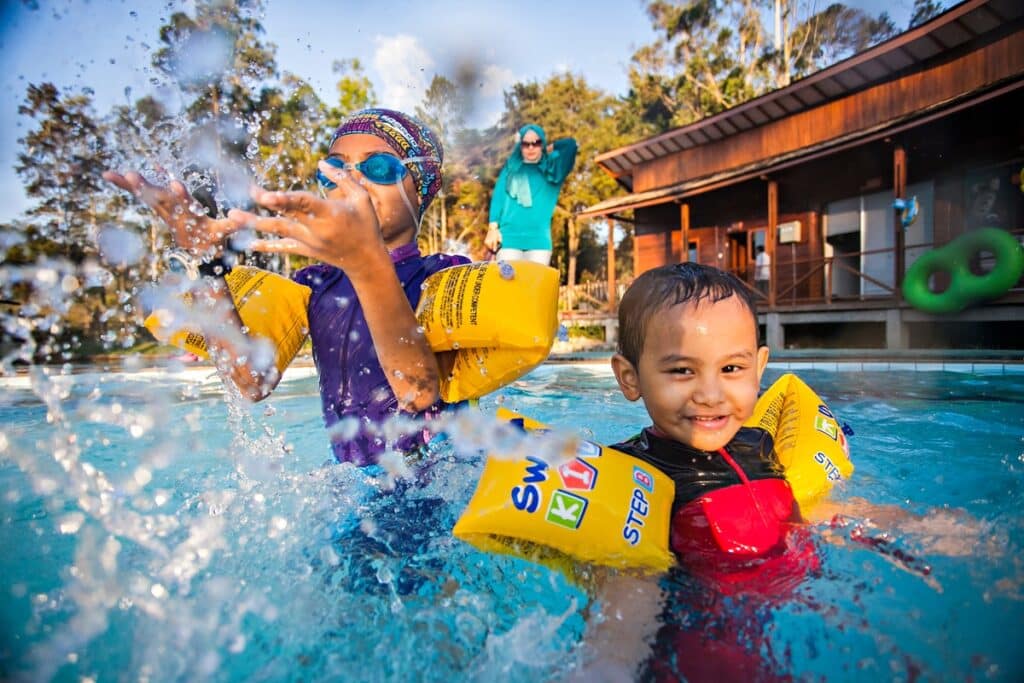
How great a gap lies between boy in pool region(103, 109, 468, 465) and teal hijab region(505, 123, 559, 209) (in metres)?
3.56

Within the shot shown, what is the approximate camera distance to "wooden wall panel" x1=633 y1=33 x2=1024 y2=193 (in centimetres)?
951

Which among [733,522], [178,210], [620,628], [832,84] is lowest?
[620,628]

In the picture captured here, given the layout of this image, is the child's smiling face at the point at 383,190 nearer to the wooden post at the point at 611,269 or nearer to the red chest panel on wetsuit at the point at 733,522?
the red chest panel on wetsuit at the point at 733,522

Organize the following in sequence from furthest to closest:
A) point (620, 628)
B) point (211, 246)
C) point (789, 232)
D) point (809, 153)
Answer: point (789, 232) < point (809, 153) < point (211, 246) < point (620, 628)

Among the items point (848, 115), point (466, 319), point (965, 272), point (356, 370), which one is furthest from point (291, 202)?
point (848, 115)

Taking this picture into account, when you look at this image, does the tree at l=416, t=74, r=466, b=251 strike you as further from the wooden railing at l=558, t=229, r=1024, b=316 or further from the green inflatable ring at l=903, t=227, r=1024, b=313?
the green inflatable ring at l=903, t=227, r=1024, b=313

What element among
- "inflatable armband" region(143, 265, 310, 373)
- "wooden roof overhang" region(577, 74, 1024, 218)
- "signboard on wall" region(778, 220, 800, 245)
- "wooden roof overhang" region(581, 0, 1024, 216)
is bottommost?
"inflatable armband" region(143, 265, 310, 373)

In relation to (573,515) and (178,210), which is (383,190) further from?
Answer: (573,515)

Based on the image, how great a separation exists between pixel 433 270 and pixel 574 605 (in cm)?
119

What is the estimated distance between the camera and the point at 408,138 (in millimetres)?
2090

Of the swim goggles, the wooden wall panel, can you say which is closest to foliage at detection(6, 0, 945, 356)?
the swim goggles

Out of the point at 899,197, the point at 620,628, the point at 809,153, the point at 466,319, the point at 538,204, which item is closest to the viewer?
the point at 620,628

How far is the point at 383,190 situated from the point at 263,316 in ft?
1.94

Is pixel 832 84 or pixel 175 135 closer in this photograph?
pixel 175 135
